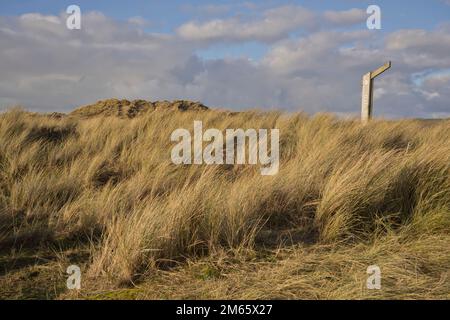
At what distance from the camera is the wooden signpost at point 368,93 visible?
11.1 m

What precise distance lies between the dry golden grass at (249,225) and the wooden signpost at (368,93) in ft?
16.1

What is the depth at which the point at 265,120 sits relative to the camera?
1081cm

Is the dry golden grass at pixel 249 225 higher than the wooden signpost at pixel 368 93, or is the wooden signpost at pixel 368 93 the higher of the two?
the wooden signpost at pixel 368 93

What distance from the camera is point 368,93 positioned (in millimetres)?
11203

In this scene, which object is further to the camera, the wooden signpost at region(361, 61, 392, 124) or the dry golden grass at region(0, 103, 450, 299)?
the wooden signpost at region(361, 61, 392, 124)

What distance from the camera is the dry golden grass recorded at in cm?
326

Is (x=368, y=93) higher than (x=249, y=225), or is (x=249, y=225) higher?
(x=368, y=93)

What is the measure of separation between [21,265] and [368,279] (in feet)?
8.40

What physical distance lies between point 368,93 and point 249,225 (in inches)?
316

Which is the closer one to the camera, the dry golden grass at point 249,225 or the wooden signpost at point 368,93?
the dry golden grass at point 249,225

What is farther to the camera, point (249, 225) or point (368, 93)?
point (368, 93)

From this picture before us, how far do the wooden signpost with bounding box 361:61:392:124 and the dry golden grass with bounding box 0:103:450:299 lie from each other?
4.91 m

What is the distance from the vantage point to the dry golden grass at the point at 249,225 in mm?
3258

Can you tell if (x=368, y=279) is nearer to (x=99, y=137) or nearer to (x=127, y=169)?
(x=127, y=169)
